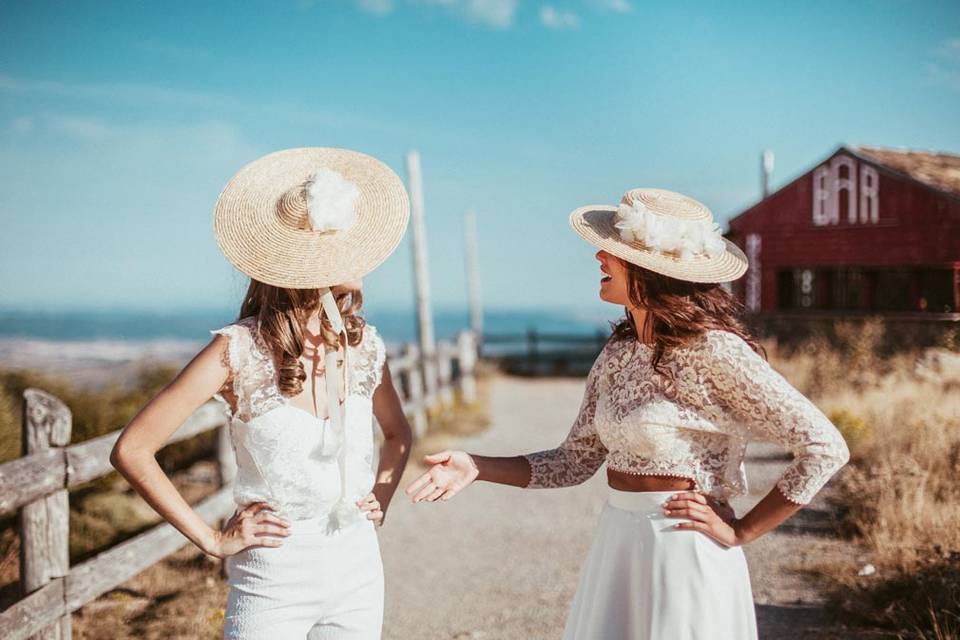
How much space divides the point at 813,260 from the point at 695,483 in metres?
15.8

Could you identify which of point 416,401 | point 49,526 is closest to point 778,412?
point 49,526

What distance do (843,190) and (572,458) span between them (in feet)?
51.7

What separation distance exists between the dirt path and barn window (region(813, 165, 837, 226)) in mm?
9249

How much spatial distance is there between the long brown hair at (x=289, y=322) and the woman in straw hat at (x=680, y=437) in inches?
18.7

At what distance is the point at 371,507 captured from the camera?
2.16m

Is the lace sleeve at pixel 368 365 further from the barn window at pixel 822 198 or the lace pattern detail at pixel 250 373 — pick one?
the barn window at pixel 822 198

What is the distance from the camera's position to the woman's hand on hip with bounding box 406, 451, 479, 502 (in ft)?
7.79

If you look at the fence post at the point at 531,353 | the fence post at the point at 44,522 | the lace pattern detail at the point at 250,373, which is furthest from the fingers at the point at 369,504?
the fence post at the point at 531,353

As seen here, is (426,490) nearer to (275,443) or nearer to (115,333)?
(275,443)

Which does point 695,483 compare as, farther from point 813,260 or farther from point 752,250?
point 752,250

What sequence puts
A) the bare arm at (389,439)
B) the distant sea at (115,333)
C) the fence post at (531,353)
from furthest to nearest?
1. the fence post at (531,353)
2. the distant sea at (115,333)
3. the bare arm at (389,439)

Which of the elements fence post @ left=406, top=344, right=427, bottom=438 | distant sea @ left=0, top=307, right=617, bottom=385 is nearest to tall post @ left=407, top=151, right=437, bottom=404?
fence post @ left=406, top=344, right=427, bottom=438

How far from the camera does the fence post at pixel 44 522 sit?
11.5 feet

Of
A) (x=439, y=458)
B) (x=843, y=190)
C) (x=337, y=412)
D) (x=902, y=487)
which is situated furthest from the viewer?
(x=843, y=190)
